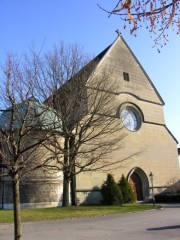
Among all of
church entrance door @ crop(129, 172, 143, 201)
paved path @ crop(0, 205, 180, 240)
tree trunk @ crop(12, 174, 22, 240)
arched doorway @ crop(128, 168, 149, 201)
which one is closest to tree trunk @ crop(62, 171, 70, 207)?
paved path @ crop(0, 205, 180, 240)

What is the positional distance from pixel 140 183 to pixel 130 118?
22.0ft

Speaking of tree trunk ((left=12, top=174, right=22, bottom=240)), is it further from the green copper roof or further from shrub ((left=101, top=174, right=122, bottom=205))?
shrub ((left=101, top=174, right=122, bottom=205))

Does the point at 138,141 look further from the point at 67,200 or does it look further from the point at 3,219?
the point at 3,219

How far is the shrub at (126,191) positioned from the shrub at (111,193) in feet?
4.57

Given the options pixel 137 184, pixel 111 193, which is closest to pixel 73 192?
pixel 111 193

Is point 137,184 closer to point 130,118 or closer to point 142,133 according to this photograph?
point 142,133

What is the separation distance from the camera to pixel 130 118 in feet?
120

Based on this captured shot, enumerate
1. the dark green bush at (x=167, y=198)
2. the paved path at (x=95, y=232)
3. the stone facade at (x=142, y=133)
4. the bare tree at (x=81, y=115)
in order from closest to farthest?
the paved path at (x=95, y=232)
the bare tree at (x=81, y=115)
the dark green bush at (x=167, y=198)
the stone facade at (x=142, y=133)

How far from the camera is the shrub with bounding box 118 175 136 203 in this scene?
30547 mm

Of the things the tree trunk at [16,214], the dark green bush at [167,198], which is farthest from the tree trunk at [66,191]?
the tree trunk at [16,214]

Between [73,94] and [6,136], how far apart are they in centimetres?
1862

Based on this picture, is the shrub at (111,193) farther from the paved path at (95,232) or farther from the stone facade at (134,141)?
the paved path at (95,232)

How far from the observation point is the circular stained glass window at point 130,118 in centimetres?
3566

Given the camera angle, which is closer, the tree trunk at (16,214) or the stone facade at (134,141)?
the tree trunk at (16,214)
